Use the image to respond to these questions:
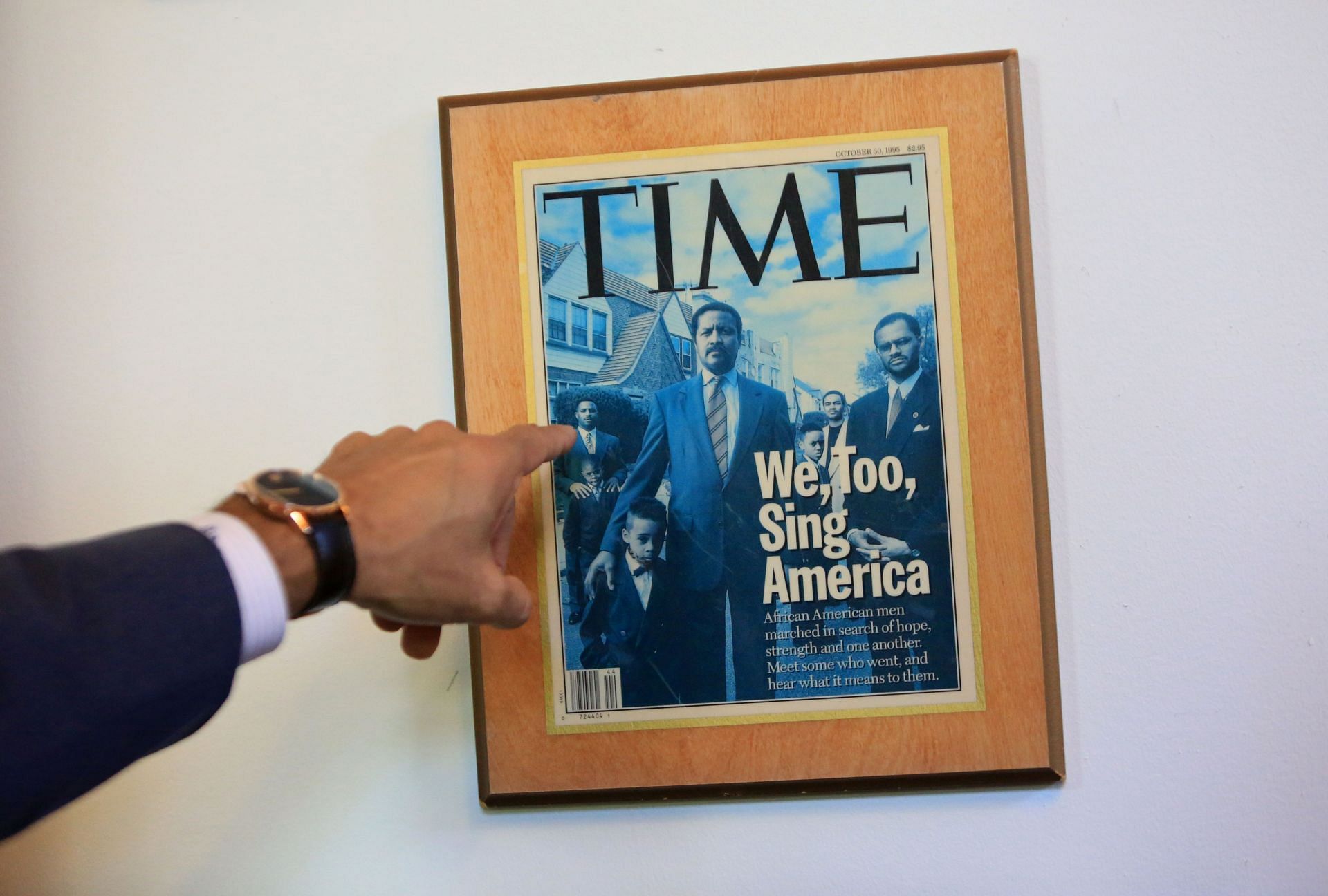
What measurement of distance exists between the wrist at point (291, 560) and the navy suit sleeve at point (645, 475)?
1.08 feet

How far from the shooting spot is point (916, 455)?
2.66 feet

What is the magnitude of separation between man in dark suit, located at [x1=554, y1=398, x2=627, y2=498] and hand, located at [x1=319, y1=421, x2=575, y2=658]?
14cm

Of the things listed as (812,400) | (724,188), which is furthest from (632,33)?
(812,400)

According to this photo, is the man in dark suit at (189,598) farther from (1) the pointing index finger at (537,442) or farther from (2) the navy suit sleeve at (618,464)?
(2) the navy suit sleeve at (618,464)

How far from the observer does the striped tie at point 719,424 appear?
815 millimetres

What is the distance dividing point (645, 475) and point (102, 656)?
0.48 meters

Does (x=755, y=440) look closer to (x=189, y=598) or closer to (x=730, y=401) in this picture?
(x=730, y=401)

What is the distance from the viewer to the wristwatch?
1.77 feet

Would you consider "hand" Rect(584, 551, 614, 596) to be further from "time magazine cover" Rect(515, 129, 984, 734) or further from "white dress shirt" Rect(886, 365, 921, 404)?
"white dress shirt" Rect(886, 365, 921, 404)

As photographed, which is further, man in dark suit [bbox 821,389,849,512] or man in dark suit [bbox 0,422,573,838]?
man in dark suit [bbox 821,389,849,512]

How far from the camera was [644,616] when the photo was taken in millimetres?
815

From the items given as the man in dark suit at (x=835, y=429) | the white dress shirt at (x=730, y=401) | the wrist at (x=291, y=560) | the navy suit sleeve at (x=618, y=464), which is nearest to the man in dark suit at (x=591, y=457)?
the navy suit sleeve at (x=618, y=464)

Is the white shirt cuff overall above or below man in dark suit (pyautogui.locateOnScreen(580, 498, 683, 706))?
above

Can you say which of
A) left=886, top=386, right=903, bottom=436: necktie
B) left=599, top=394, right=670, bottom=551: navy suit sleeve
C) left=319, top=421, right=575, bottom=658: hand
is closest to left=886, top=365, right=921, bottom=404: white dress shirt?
left=886, top=386, right=903, bottom=436: necktie
